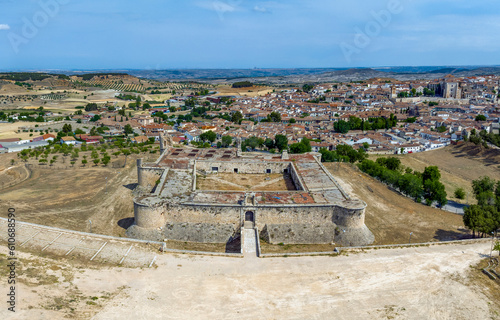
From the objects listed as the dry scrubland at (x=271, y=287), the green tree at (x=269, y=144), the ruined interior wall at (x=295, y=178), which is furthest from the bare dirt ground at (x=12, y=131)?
the dry scrubland at (x=271, y=287)

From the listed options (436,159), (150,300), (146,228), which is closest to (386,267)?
(150,300)

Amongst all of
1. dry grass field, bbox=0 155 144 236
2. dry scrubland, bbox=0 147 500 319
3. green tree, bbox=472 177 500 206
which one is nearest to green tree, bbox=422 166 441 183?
green tree, bbox=472 177 500 206

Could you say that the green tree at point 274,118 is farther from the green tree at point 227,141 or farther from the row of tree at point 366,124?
the green tree at point 227,141

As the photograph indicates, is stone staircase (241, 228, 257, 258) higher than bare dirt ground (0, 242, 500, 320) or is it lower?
higher

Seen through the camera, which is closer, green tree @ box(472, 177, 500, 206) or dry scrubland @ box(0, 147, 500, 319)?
dry scrubland @ box(0, 147, 500, 319)

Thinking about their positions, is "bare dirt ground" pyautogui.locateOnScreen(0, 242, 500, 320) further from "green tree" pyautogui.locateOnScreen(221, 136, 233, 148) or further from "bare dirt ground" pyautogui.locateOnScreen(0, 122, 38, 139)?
"bare dirt ground" pyautogui.locateOnScreen(0, 122, 38, 139)
